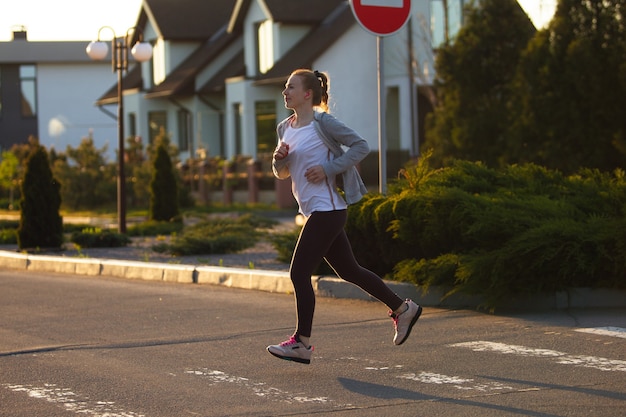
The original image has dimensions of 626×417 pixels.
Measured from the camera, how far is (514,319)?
9.52 meters

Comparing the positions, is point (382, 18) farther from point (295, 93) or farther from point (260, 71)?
point (260, 71)

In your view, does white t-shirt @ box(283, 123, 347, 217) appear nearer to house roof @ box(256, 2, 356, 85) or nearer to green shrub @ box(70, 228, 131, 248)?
green shrub @ box(70, 228, 131, 248)

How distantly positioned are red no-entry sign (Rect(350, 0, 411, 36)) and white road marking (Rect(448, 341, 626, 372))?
15.3ft

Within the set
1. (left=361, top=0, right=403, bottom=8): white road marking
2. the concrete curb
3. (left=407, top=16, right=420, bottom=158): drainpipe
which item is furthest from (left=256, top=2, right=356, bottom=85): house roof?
(left=361, top=0, right=403, bottom=8): white road marking

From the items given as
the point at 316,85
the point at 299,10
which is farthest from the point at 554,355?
the point at 299,10

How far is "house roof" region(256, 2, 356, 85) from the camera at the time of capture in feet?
125

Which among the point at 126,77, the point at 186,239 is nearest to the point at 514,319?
the point at 186,239

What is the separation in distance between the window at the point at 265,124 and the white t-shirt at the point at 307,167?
111ft

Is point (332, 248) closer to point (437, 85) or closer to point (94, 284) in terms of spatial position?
point (94, 284)

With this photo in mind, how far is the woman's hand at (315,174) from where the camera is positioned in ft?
25.0

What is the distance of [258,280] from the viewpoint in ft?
41.6

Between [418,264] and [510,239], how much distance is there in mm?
932

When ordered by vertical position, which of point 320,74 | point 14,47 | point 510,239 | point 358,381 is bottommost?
point 358,381

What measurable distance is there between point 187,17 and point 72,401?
43099mm
